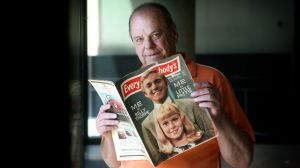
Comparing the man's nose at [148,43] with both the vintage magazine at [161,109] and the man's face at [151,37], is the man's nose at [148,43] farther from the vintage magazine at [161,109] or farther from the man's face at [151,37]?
the vintage magazine at [161,109]

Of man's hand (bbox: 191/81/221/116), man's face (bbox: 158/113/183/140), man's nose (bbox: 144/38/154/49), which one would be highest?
man's nose (bbox: 144/38/154/49)

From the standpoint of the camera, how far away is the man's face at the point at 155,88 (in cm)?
135

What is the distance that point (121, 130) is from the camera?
146 cm

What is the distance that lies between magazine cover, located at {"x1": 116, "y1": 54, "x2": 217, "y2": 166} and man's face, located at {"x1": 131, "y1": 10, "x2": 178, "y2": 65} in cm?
16

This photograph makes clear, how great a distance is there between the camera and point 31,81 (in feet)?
5.45

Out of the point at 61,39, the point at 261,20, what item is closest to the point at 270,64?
the point at 261,20

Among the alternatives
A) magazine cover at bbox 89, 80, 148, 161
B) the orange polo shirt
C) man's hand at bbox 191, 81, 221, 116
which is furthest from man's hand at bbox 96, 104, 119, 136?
man's hand at bbox 191, 81, 221, 116

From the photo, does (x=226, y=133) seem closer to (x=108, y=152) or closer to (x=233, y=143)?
(x=233, y=143)

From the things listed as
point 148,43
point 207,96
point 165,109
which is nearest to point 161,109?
point 165,109

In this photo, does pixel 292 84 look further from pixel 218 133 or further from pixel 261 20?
pixel 218 133

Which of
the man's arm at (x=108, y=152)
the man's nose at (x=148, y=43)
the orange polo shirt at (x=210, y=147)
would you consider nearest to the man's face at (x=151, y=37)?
the man's nose at (x=148, y=43)

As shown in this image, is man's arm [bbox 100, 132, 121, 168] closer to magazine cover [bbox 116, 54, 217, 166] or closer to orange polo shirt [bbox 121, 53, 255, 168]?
orange polo shirt [bbox 121, 53, 255, 168]

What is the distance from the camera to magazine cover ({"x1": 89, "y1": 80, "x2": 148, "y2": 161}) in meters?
1.37

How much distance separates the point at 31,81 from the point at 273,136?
2.88 metres
